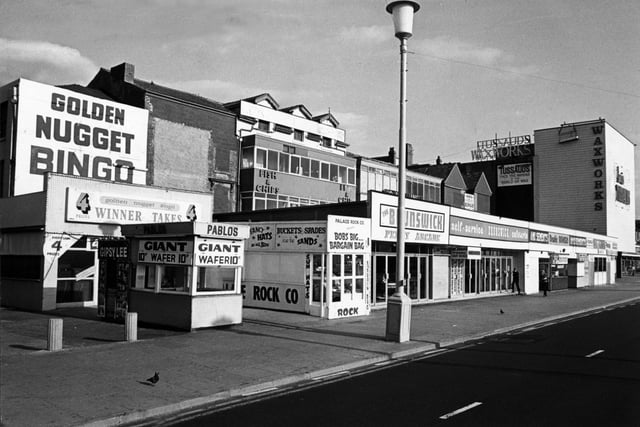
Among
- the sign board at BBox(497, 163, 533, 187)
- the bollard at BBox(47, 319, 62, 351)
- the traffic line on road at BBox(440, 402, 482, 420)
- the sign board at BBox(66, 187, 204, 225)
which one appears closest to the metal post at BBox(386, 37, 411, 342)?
the traffic line on road at BBox(440, 402, 482, 420)

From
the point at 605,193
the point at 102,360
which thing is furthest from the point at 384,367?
the point at 605,193

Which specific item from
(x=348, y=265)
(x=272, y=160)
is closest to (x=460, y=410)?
(x=348, y=265)

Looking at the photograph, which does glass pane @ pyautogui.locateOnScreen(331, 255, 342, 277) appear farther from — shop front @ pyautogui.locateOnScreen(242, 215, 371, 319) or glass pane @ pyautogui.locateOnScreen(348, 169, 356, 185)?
glass pane @ pyautogui.locateOnScreen(348, 169, 356, 185)

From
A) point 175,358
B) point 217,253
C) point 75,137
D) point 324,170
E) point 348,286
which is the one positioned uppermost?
point 324,170

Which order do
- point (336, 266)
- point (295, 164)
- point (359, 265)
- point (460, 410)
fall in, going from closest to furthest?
point (460, 410)
point (336, 266)
point (359, 265)
point (295, 164)

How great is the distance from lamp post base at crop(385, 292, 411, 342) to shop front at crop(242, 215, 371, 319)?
4949 millimetres

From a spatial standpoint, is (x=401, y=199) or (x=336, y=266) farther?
(x=336, y=266)

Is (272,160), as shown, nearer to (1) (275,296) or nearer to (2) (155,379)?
(1) (275,296)

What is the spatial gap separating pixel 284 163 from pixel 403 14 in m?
24.5

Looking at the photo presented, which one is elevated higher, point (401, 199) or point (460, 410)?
point (401, 199)

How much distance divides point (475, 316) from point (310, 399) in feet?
45.7

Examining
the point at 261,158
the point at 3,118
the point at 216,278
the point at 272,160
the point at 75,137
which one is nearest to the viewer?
Result: the point at 216,278

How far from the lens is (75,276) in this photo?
2208 centimetres

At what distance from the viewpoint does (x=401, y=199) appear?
1447 centimetres
